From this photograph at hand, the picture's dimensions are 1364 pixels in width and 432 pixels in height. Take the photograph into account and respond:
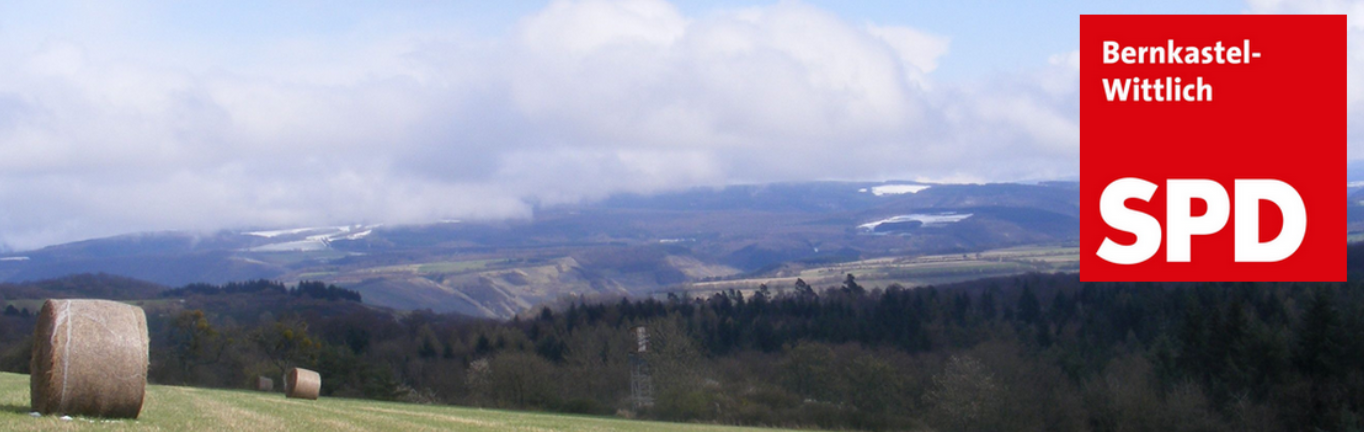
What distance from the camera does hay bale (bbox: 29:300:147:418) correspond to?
21234 millimetres

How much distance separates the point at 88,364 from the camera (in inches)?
844

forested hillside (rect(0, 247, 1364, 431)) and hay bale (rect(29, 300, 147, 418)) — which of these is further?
forested hillside (rect(0, 247, 1364, 431))

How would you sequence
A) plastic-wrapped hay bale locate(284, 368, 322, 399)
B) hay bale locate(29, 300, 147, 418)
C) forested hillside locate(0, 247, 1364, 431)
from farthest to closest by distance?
forested hillside locate(0, 247, 1364, 431) < plastic-wrapped hay bale locate(284, 368, 322, 399) < hay bale locate(29, 300, 147, 418)

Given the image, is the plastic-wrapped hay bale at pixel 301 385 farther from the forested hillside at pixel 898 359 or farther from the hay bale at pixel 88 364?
the hay bale at pixel 88 364

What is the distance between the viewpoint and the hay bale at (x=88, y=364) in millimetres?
21234

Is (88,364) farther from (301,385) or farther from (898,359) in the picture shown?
(898,359)

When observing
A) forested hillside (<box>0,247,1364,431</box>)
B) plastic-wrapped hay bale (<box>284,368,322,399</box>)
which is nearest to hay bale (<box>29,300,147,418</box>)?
plastic-wrapped hay bale (<box>284,368,322,399</box>)

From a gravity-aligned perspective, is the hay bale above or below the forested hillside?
above

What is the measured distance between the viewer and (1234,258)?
27656 millimetres

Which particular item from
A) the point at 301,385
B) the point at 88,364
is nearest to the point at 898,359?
the point at 301,385

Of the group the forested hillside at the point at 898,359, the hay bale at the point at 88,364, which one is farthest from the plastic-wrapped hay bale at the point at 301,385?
the hay bale at the point at 88,364

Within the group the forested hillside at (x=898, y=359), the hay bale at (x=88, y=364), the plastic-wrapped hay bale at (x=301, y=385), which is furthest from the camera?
the forested hillside at (x=898, y=359)

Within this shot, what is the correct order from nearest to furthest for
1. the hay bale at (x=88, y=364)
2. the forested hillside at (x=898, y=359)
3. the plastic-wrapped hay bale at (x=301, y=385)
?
the hay bale at (x=88, y=364) → the plastic-wrapped hay bale at (x=301, y=385) → the forested hillside at (x=898, y=359)

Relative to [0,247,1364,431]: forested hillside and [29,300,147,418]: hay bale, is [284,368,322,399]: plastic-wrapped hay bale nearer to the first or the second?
[0,247,1364,431]: forested hillside
